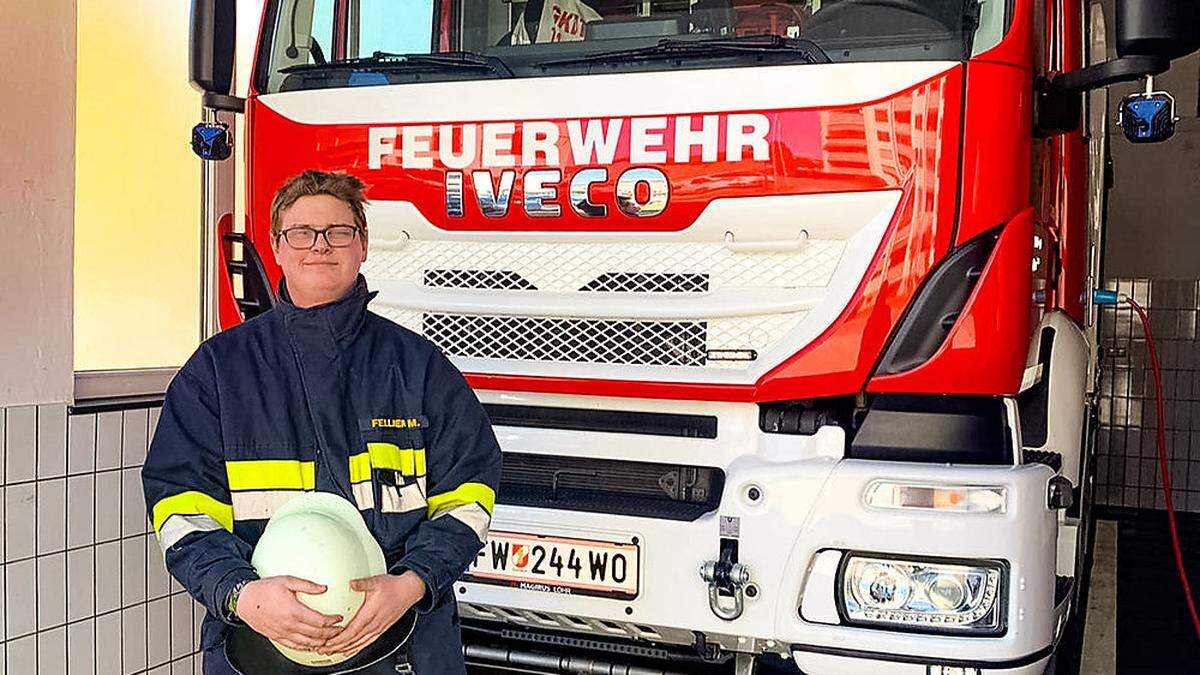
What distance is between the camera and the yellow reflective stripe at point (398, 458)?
2117 millimetres

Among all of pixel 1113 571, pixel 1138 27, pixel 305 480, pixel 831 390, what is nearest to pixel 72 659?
pixel 305 480

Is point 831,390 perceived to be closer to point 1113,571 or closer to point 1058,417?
point 1058,417

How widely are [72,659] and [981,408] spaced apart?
9.87 feet

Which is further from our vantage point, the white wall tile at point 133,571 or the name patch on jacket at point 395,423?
the white wall tile at point 133,571

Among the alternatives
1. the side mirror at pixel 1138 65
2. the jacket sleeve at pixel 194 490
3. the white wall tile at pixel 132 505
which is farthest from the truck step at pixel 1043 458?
the white wall tile at pixel 132 505

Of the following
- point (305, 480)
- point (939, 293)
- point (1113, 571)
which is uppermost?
point (939, 293)

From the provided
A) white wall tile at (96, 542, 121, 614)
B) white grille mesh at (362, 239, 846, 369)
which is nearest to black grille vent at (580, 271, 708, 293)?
white grille mesh at (362, 239, 846, 369)

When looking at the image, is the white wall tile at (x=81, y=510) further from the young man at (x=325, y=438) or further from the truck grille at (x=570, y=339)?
the young man at (x=325, y=438)

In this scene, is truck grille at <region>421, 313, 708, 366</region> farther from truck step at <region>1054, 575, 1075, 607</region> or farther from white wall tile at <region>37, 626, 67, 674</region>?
white wall tile at <region>37, 626, 67, 674</region>

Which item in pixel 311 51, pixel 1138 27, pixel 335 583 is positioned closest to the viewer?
pixel 335 583

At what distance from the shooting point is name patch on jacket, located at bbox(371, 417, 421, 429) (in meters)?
2.12

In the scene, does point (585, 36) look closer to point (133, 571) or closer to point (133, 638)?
point (133, 571)

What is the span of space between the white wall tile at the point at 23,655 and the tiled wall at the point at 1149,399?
759 centimetres

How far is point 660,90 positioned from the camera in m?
3.00
